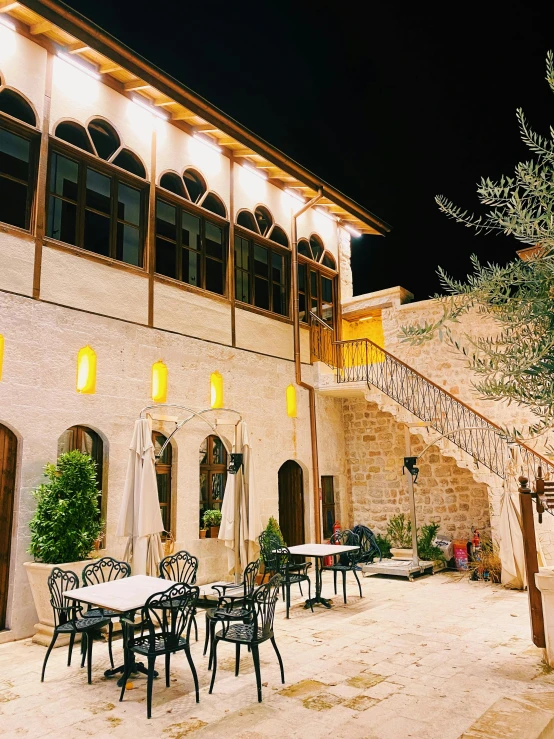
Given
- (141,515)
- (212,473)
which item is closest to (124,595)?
(141,515)

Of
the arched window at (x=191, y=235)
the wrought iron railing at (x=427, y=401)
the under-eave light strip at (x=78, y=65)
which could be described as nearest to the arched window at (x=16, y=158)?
the under-eave light strip at (x=78, y=65)

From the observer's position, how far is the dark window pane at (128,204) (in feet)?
31.4

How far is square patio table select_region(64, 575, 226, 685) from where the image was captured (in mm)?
4977

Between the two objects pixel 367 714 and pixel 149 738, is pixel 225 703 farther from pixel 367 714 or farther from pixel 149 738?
pixel 367 714

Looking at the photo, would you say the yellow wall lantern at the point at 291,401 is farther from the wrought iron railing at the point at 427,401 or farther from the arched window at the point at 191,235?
the arched window at the point at 191,235

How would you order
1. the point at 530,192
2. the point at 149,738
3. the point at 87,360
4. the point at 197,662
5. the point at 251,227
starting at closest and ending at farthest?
the point at 530,192, the point at 149,738, the point at 197,662, the point at 87,360, the point at 251,227

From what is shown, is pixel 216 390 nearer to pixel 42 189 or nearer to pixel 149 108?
pixel 42 189

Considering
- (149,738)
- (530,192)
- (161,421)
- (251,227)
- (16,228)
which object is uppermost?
(251,227)

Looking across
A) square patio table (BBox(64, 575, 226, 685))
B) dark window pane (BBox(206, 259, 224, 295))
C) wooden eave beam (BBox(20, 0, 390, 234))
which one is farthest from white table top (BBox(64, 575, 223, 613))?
wooden eave beam (BBox(20, 0, 390, 234))

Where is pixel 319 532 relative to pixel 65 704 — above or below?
above

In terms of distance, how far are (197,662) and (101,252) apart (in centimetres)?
626

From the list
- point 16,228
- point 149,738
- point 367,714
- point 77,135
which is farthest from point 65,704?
point 77,135

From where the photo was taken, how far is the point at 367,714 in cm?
448

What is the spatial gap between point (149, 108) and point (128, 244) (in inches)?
97.9
